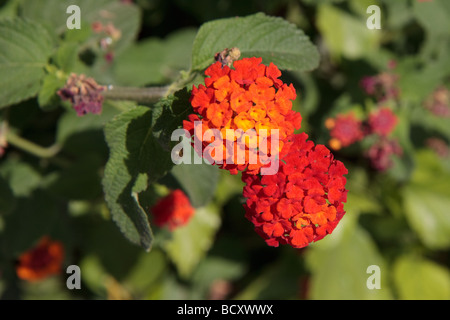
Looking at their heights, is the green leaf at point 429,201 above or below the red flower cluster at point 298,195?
below

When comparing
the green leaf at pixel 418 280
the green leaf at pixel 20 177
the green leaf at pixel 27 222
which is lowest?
the green leaf at pixel 418 280

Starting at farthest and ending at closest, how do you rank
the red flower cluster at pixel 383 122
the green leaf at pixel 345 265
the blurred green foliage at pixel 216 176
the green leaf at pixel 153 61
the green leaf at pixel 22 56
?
1. the green leaf at pixel 345 265
2. the green leaf at pixel 153 61
3. the red flower cluster at pixel 383 122
4. the blurred green foliage at pixel 216 176
5. the green leaf at pixel 22 56

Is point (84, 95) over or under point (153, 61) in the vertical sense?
over

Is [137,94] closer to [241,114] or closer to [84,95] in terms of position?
[84,95]

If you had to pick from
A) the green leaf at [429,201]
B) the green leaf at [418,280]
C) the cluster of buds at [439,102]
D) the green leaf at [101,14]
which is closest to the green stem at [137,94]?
the green leaf at [101,14]

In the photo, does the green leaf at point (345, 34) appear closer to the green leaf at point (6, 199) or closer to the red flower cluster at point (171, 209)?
the red flower cluster at point (171, 209)

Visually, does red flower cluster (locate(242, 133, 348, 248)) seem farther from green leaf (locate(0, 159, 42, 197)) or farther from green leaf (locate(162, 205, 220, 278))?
green leaf (locate(162, 205, 220, 278))

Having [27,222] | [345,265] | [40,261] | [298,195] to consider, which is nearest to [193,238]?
[40,261]
